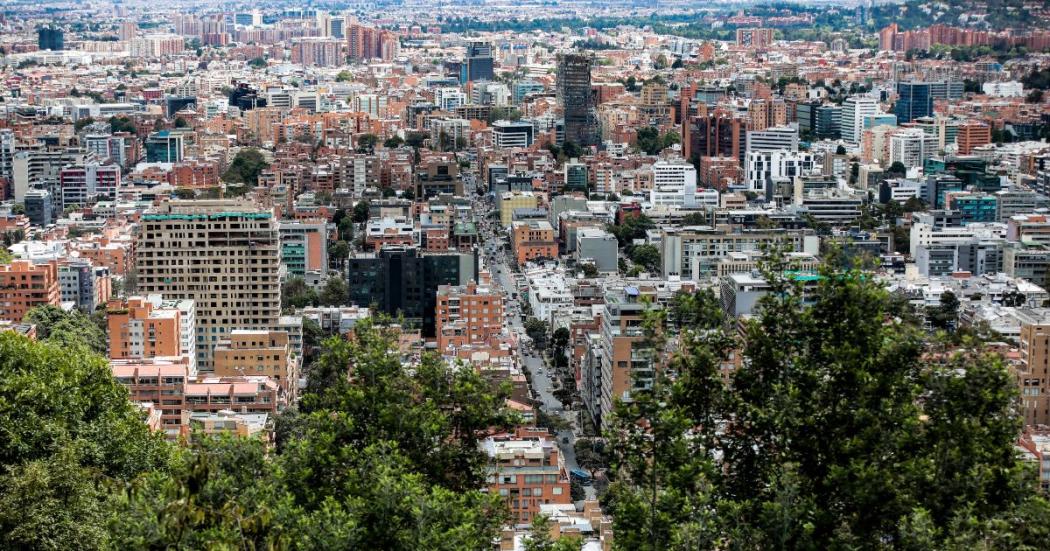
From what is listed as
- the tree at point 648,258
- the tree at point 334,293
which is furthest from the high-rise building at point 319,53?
the tree at point 334,293

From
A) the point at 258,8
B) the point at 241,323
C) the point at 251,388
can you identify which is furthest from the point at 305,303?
the point at 258,8

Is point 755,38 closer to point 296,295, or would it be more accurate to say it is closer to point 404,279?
point 296,295

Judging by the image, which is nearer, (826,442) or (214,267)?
(826,442)

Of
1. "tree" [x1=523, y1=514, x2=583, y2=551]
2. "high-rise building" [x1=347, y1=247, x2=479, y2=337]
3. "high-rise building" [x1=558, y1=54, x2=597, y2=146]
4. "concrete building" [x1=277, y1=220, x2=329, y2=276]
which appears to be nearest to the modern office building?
"high-rise building" [x1=558, y1=54, x2=597, y2=146]

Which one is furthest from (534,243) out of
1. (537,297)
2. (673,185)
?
(673,185)

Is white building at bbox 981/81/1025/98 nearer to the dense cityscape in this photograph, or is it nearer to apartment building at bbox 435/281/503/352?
the dense cityscape

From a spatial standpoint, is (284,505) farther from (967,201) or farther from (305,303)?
(967,201)
